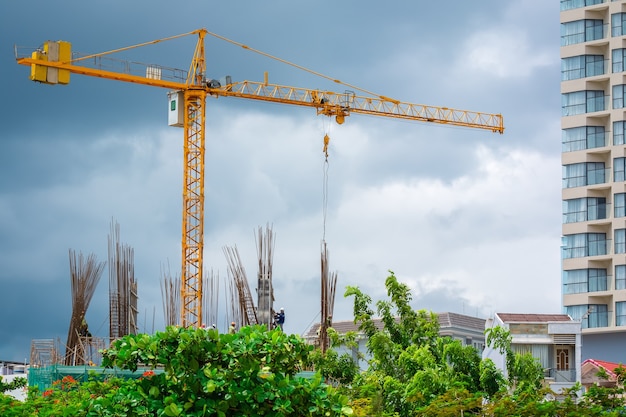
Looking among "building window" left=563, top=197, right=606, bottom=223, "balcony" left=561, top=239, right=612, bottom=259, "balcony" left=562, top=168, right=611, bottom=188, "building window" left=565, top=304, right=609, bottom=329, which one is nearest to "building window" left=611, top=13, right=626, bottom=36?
"balcony" left=562, top=168, right=611, bottom=188

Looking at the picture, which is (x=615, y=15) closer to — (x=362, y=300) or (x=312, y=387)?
(x=362, y=300)

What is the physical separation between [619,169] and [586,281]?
19.6 feet

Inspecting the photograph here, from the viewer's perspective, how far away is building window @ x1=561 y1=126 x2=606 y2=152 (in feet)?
196

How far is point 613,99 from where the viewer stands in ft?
195

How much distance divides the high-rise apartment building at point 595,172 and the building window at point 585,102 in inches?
2.0

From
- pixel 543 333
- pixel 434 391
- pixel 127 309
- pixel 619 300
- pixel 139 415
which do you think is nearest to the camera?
pixel 139 415

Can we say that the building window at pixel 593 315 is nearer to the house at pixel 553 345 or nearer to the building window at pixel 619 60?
the building window at pixel 619 60

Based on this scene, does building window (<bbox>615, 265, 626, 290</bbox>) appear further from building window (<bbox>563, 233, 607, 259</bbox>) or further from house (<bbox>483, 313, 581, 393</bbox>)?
house (<bbox>483, 313, 581, 393</bbox>)

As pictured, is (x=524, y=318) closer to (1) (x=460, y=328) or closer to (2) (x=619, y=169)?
(1) (x=460, y=328)

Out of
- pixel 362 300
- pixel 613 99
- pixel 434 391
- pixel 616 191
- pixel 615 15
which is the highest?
pixel 615 15

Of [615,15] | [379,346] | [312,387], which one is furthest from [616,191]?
[312,387]

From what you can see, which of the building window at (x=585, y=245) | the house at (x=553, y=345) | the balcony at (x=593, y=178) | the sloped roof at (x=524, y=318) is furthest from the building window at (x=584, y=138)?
the house at (x=553, y=345)

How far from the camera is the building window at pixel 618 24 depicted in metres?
59.7

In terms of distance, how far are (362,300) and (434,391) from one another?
469cm
